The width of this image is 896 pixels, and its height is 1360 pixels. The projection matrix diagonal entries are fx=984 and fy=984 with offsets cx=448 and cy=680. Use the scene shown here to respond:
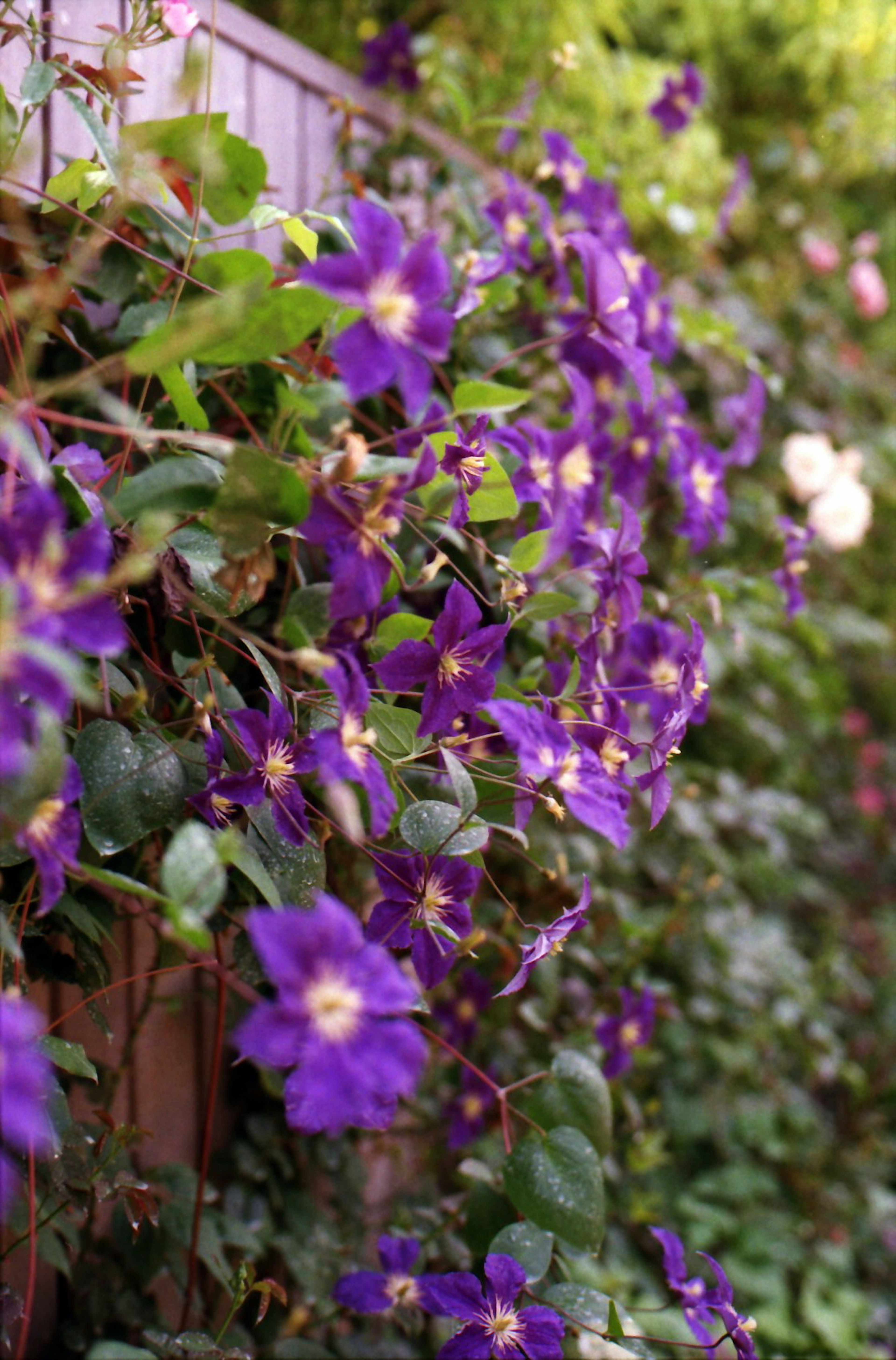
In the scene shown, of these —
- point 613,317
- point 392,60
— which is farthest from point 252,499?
point 392,60

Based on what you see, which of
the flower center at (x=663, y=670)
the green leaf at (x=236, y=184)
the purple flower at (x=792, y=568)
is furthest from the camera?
the purple flower at (x=792, y=568)

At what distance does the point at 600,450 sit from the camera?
3.18 feet

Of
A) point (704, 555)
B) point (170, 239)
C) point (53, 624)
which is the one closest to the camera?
point (53, 624)

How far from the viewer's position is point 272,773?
2.00 ft

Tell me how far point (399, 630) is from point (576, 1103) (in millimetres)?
440

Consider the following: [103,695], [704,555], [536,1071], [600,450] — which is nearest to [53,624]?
[103,695]

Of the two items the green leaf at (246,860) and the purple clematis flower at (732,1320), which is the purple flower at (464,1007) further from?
the green leaf at (246,860)

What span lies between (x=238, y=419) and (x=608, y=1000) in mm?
801

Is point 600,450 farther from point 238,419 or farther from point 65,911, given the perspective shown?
point 65,911

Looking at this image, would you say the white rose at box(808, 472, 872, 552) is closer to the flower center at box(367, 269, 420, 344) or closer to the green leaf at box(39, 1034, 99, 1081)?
the flower center at box(367, 269, 420, 344)

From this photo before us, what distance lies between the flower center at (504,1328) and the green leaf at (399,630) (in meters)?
0.45

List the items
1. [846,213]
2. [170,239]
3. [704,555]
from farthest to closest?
[846,213] < [704,555] < [170,239]

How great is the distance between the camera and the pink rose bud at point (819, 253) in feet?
7.02

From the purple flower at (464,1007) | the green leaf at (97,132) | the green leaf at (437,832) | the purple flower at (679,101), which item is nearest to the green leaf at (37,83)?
the green leaf at (97,132)
